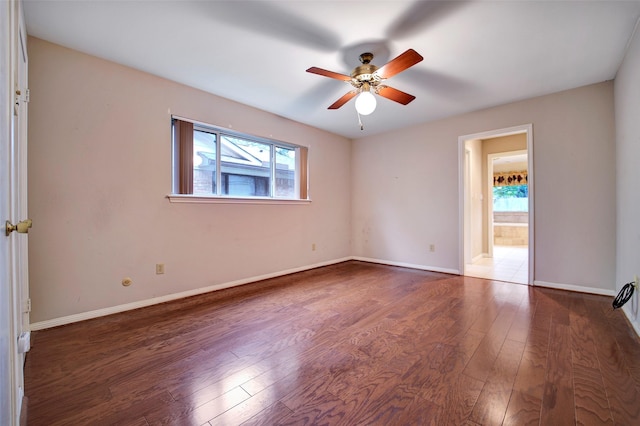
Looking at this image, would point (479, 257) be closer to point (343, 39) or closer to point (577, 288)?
point (577, 288)

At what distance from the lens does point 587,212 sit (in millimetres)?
3070

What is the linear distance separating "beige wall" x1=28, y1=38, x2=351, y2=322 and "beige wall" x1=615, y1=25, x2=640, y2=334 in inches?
147

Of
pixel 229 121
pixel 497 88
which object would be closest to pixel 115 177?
pixel 229 121

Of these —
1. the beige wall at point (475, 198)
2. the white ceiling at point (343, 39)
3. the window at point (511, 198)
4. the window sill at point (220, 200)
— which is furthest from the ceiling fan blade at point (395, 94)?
the window at point (511, 198)

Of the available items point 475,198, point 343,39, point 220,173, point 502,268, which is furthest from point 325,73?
point 475,198

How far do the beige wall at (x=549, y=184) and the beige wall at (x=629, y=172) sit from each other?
172mm

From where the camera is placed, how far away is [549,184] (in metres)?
3.30

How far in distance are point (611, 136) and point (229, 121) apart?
4.35 metres

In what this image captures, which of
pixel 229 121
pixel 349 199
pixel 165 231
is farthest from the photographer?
pixel 349 199

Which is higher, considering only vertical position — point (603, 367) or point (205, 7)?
point (205, 7)

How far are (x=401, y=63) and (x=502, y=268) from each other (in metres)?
3.91

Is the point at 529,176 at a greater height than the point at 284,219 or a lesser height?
greater

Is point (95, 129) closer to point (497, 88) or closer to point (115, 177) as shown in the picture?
point (115, 177)

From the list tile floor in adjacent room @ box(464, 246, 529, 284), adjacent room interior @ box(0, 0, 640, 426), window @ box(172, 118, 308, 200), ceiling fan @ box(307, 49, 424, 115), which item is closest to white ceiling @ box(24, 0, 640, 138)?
adjacent room interior @ box(0, 0, 640, 426)
